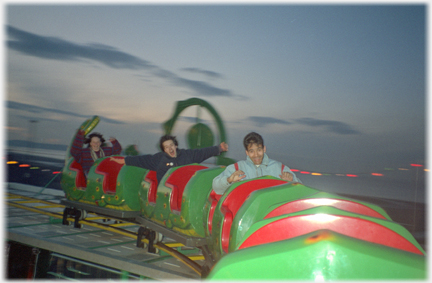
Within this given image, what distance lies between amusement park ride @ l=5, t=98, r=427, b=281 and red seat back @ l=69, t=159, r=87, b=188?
18 centimetres

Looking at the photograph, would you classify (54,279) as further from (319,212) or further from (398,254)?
(398,254)

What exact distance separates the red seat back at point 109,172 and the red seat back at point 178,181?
4.07 feet

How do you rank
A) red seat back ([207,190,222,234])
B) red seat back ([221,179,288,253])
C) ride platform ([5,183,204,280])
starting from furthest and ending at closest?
ride platform ([5,183,204,280]) → red seat back ([207,190,222,234]) → red seat back ([221,179,288,253])

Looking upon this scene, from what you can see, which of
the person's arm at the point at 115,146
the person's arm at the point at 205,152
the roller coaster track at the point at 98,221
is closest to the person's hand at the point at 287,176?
the roller coaster track at the point at 98,221

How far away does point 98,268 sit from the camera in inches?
118

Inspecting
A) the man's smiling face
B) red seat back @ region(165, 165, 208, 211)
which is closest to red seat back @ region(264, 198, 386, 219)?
red seat back @ region(165, 165, 208, 211)

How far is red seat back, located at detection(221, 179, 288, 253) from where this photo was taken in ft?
5.94

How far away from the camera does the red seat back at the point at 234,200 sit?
1.81m

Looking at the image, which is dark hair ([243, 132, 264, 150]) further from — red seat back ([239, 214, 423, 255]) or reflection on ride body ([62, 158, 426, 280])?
red seat back ([239, 214, 423, 255])

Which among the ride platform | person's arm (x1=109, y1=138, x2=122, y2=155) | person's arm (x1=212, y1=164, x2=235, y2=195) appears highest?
person's arm (x1=109, y1=138, x2=122, y2=155)

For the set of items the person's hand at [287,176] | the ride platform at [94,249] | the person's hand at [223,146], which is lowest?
the ride platform at [94,249]

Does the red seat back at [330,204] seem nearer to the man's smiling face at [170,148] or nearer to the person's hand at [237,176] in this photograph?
the person's hand at [237,176]

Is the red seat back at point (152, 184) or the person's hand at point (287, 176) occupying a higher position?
the person's hand at point (287, 176)

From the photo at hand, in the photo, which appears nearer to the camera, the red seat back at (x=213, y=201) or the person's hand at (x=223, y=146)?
the red seat back at (x=213, y=201)
